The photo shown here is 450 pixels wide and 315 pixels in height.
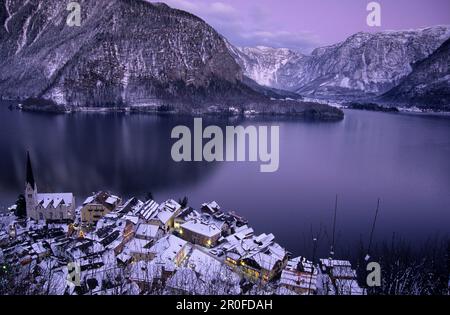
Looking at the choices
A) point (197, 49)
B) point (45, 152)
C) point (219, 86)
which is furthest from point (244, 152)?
point (197, 49)

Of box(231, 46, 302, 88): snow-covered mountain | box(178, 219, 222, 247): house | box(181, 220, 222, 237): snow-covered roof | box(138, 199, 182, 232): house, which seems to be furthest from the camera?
box(231, 46, 302, 88): snow-covered mountain

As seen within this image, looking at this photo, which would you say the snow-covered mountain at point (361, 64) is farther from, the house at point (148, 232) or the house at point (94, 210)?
the house at point (148, 232)

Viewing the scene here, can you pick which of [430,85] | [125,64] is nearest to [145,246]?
[125,64]

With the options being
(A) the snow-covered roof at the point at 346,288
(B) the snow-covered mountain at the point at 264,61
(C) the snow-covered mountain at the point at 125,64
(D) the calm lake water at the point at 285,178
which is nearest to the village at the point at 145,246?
(A) the snow-covered roof at the point at 346,288

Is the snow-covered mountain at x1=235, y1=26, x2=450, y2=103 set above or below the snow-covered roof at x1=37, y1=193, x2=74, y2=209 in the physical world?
above

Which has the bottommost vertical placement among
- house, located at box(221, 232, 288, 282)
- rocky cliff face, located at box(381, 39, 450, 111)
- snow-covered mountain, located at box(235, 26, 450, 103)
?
house, located at box(221, 232, 288, 282)

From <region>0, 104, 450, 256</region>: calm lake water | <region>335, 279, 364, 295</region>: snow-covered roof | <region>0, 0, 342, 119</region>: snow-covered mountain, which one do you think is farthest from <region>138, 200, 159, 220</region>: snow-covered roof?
<region>0, 0, 342, 119</region>: snow-covered mountain

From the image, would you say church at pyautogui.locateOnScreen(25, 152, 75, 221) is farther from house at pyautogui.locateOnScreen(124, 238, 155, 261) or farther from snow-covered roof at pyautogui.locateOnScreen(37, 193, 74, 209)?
house at pyautogui.locateOnScreen(124, 238, 155, 261)
